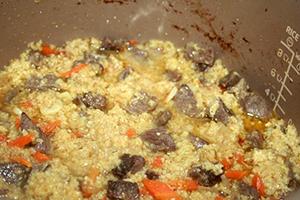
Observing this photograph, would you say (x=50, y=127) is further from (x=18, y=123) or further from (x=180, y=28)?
(x=180, y=28)

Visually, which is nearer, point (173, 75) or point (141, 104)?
point (141, 104)

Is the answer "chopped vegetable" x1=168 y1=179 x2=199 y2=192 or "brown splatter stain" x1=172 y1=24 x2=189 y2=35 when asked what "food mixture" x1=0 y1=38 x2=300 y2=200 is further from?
"brown splatter stain" x1=172 y1=24 x2=189 y2=35

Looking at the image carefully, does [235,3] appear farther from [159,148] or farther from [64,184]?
[64,184]

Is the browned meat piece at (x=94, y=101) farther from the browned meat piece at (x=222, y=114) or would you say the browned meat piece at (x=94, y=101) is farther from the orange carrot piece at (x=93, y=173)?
the browned meat piece at (x=222, y=114)

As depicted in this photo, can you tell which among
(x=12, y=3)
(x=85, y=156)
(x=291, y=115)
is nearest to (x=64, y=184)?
(x=85, y=156)

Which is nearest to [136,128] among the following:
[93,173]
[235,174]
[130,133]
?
[130,133]

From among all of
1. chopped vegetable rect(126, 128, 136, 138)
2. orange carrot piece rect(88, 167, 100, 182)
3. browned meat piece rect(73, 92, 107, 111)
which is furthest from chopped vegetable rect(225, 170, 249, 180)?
browned meat piece rect(73, 92, 107, 111)

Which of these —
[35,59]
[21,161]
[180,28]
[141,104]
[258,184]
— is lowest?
[258,184]
